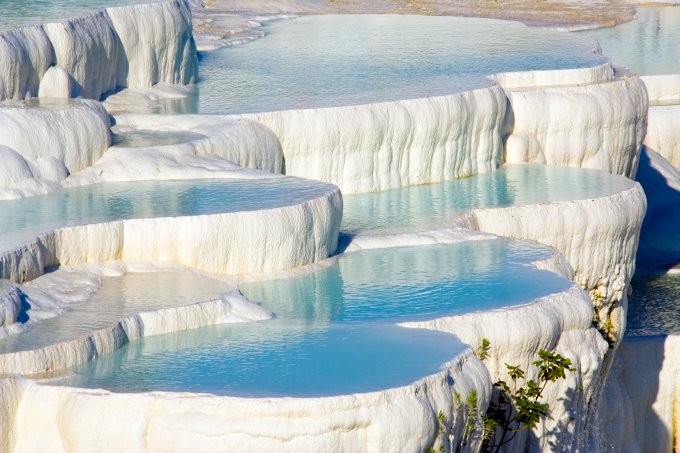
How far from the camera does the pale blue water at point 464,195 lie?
555 inches

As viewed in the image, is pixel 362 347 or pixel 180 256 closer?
pixel 362 347

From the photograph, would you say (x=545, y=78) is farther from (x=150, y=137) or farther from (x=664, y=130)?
(x=150, y=137)

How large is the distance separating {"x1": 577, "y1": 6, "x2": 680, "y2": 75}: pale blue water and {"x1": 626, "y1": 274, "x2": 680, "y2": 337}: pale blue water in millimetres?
4431

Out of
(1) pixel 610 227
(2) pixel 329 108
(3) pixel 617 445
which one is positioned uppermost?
(2) pixel 329 108

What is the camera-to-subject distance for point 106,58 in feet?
52.0

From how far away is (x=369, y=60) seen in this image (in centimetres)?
1909

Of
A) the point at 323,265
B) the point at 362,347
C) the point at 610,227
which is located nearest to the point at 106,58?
the point at 323,265

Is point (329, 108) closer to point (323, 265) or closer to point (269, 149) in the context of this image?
point (269, 149)

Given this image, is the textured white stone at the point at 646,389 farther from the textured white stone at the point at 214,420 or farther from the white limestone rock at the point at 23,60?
the white limestone rock at the point at 23,60

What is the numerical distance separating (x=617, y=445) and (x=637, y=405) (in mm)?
653

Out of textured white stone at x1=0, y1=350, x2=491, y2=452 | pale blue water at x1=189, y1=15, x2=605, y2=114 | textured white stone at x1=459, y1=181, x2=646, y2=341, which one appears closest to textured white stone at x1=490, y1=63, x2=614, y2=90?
pale blue water at x1=189, y1=15, x2=605, y2=114

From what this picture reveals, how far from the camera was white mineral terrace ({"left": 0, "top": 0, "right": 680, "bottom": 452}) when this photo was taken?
9281mm

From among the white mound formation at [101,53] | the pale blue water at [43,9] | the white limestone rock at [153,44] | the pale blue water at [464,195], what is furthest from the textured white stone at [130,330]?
the white limestone rock at [153,44]

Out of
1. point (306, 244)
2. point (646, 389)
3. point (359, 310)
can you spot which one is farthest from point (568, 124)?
point (359, 310)
